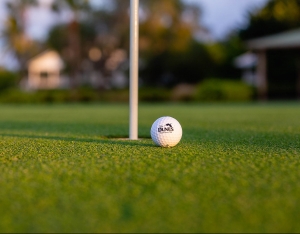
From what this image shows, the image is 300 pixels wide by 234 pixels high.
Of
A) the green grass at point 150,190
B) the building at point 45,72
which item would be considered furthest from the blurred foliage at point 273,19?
the building at point 45,72

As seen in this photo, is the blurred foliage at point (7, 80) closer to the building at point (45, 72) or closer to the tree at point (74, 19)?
the tree at point (74, 19)

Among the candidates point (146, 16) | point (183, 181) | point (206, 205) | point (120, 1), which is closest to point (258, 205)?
point (206, 205)

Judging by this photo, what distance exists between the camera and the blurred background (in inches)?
1091

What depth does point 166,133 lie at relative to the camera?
4.61m

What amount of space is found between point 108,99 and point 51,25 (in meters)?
17.3

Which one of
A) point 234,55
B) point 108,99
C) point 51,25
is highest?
point 51,25

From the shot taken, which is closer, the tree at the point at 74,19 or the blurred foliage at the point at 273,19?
the tree at the point at 74,19

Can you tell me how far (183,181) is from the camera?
296 centimetres

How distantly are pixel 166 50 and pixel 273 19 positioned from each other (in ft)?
29.8

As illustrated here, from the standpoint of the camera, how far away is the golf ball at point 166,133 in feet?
15.1

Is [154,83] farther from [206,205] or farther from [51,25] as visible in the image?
[206,205]

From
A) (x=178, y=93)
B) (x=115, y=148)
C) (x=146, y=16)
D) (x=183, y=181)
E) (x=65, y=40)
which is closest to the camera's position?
(x=183, y=181)

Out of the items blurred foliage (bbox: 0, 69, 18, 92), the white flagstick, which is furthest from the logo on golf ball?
blurred foliage (bbox: 0, 69, 18, 92)

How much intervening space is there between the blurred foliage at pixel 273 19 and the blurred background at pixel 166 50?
0.24 ft
